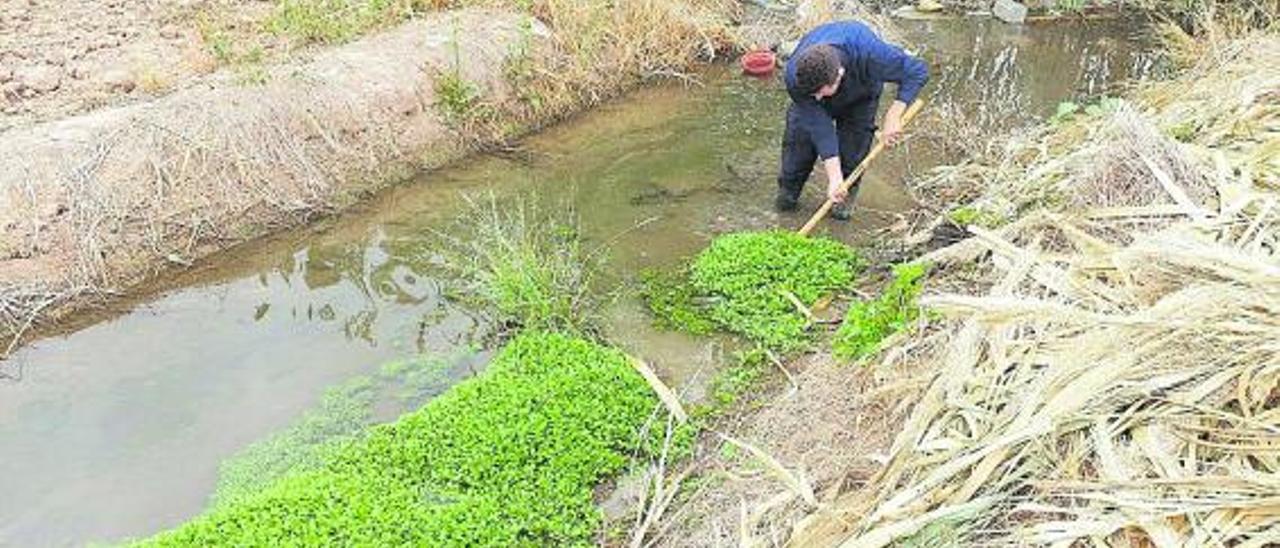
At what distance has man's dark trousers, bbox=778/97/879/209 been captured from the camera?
630cm

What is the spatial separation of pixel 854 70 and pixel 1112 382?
2.93 m

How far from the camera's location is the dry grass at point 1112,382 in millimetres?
3078

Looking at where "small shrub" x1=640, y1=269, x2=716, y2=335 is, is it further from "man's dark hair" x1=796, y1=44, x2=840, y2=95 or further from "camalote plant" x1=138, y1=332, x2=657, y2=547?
"man's dark hair" x1=796, y1=44, x2=840, y2=95

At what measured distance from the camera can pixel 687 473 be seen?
455 cm

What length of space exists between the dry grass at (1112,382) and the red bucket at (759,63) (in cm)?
460

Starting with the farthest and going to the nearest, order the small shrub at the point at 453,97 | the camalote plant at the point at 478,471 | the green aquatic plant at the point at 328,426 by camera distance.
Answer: the small shrub at the point at 453,97 < the green aquatic plant at the point at 328,426 < the camalote plant at the point at 478,471

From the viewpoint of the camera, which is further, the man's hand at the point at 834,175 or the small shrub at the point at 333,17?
the small shrub at the point at 333,17

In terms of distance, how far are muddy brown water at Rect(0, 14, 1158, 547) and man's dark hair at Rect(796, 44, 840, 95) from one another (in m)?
1.36

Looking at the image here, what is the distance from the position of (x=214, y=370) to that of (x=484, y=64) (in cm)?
349

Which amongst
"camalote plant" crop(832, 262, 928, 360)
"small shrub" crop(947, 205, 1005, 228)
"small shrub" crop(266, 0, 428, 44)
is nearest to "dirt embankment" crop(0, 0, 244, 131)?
"small shrub" crop(266, 0, 428, 44)

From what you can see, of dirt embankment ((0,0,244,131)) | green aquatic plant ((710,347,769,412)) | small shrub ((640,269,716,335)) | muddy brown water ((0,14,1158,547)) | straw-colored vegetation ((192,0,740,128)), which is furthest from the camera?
straw-colored vegetation ((192,0,740,128))

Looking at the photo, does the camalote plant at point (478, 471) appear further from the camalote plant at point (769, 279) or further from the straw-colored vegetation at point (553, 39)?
the straw-colored vegetation at point (553, 39)

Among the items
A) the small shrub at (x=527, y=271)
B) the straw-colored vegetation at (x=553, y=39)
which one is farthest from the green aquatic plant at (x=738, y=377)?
the straw-colored vegetation at (x=553, y=39)

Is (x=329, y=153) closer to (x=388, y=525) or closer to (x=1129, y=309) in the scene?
(x=388, y=525)
